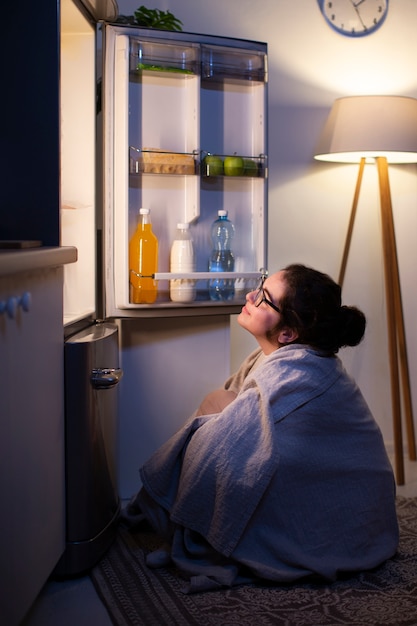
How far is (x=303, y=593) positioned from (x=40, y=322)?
94 centimetres

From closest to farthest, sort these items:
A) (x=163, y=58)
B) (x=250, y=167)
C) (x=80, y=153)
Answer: (x=80, y=153), (x=163, y=58), (x=250, y=167)

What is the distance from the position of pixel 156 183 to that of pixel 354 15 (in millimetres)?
1301

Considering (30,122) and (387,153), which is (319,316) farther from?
(387,153)

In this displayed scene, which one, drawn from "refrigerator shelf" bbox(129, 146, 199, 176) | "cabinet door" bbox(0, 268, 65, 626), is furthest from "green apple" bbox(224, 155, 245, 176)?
"cabinet door" bbox(0, 268, 65, 626)

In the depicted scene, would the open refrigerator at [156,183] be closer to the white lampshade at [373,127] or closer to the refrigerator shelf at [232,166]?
the refrigerator shelf at [232,166]

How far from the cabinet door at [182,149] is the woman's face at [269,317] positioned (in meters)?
0.31

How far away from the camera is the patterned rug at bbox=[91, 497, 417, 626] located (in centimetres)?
183

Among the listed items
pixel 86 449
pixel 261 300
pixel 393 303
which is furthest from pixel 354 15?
pixel 86 449

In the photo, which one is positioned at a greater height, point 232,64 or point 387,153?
point 232,64

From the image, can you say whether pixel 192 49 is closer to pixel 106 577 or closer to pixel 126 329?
pixel 126 329

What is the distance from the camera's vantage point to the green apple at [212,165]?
256 cm

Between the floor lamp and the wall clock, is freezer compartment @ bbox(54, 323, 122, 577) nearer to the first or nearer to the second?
the floor lamp

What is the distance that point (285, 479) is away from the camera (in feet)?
6.68

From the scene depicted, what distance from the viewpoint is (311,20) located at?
3.22 meters
